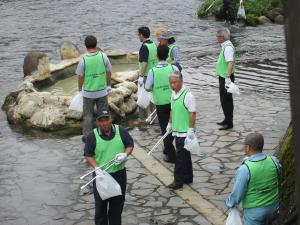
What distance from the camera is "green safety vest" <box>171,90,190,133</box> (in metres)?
8.93

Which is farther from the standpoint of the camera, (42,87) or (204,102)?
(42,87)

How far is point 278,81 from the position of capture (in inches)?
635

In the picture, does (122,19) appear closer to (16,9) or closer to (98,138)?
(16,9)

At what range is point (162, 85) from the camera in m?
10.3

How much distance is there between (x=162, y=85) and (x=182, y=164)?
1734 millimetres

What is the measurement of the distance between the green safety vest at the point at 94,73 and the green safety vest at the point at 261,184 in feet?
16.5

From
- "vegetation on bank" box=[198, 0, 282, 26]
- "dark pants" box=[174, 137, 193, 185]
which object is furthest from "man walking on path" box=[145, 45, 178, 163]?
"vegetation on bank" box=[198, 0, 282, 26]

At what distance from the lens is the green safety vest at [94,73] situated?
35.3 ft

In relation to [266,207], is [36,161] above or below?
below

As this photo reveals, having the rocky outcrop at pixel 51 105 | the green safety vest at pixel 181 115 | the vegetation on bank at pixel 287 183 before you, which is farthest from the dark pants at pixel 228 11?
the vegetation on bank at pixel 287 183

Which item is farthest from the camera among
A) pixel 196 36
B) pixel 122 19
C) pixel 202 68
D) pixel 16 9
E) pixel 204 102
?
pixel 16 9

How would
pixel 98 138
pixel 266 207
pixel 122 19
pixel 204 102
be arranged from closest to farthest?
pixel 266 207 < pixel 98 138 < pixel 204 102 < pixel 122 19

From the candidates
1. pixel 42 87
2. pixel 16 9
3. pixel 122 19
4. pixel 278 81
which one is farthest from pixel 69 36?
pixel 278 81

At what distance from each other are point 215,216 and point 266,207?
1.95 meters
